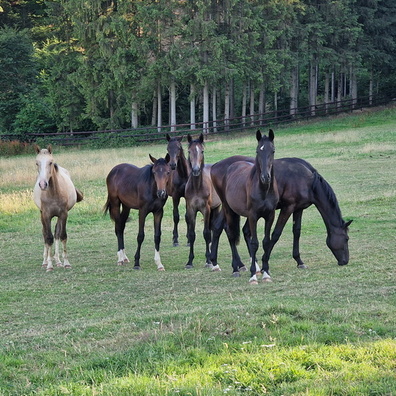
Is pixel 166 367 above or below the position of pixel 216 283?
above

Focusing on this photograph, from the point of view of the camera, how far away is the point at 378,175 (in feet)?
73.5

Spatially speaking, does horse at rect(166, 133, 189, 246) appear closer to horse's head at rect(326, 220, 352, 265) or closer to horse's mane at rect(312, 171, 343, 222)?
horse's mane at rect(312, 171, 343, 222)

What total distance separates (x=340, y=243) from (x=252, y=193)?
1.91 metres

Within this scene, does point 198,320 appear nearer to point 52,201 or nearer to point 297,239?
point 297,239

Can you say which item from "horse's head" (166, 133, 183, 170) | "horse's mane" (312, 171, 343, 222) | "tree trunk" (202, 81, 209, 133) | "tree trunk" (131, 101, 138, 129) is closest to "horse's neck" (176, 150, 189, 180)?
"horse's head" (166, 133, 183, 170)

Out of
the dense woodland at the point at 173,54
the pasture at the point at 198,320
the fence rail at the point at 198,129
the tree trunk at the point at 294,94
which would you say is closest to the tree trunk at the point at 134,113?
the dense woodland at the point at 173,54

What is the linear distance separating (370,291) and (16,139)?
3815 cm

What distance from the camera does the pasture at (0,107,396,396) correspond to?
5.20m

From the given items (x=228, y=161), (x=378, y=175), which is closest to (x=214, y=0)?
(x=378, y=175)

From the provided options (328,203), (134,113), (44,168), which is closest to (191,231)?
(328,203)

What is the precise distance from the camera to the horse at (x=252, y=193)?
972 cm

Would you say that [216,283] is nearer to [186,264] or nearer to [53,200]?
[186,264]

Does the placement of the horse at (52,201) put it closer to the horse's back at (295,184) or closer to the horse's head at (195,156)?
the horse's head at (195,156)

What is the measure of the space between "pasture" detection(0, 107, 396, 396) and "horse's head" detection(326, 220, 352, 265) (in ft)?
0.64
